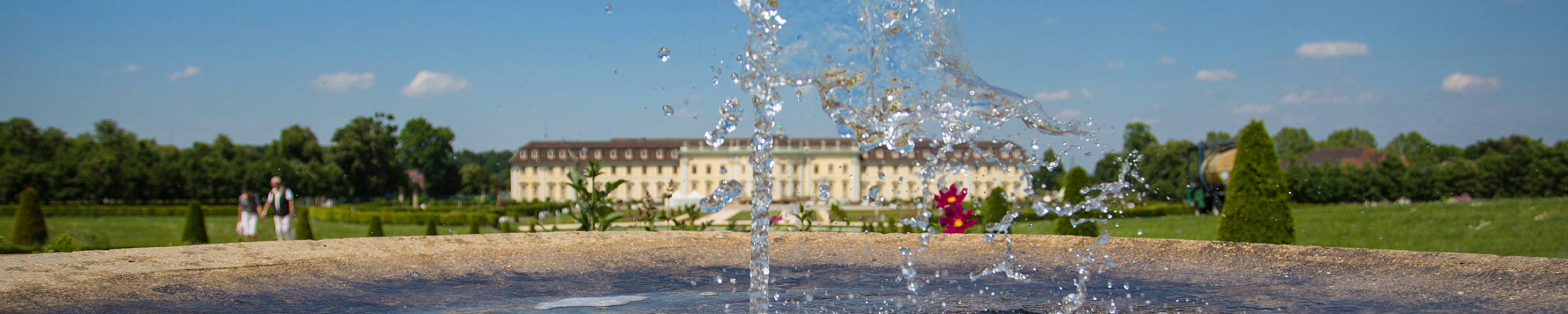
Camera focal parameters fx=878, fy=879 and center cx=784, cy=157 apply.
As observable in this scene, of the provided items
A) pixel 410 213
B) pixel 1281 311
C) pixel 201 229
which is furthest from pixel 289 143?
pixel 1281 311

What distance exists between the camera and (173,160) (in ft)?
137

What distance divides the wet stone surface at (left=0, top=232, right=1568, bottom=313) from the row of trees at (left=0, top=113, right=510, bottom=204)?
43.0 metres

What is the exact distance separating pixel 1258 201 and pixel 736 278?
4.66 meters

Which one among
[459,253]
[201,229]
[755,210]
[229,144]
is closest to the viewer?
[755,210]

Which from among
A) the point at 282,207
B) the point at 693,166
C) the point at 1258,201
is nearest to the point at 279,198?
the point at 282,207

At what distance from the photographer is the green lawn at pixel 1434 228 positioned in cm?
921

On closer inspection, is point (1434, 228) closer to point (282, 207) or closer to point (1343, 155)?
point (282, 207)

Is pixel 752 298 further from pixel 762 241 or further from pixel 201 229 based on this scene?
pixel 201 229

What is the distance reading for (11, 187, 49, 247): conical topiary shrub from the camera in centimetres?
1143

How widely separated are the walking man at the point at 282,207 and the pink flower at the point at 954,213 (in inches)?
267

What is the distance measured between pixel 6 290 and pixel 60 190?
44.7 meters

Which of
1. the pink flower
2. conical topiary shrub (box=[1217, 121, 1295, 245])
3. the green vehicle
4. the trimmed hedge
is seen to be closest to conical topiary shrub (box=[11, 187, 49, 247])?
the pink flower

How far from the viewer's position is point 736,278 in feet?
14.1

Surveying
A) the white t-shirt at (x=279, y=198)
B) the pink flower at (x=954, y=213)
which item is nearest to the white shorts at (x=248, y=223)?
the white t-shirt at (x=279, y=198)
